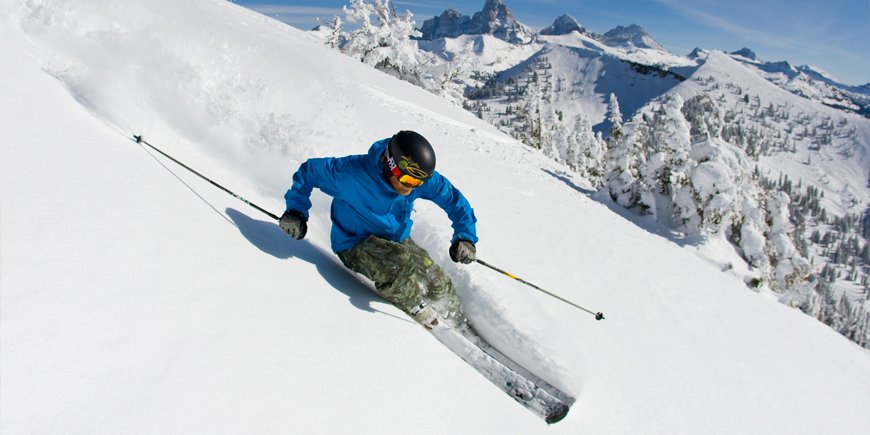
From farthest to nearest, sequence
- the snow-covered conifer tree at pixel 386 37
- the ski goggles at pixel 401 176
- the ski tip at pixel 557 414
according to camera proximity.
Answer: the snow-covered conifer tree at pixel 386 37 < the ski goggles at pixel 401 176 < the ski tip at pixel 557 414

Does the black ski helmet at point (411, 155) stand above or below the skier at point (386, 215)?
above

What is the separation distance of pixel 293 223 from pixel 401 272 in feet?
3.58

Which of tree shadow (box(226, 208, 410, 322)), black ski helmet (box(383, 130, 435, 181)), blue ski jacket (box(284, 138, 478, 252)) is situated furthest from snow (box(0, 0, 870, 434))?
black ski helmet (box(383, 130, 435, 181))

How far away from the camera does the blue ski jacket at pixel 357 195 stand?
429 centimetres

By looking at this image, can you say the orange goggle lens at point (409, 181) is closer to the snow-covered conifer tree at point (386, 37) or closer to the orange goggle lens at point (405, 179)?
the orange goggle lens at point (405, 179)

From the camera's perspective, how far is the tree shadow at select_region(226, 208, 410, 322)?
390cm

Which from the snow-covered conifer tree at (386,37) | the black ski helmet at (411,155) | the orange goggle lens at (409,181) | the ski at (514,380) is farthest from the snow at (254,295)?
the snow-covered conifer tree at (386,37)

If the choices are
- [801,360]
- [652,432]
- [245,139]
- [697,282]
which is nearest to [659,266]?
[697,282]

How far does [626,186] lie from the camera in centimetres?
3375

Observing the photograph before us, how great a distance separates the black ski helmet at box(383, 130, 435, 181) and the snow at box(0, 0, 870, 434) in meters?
1.22

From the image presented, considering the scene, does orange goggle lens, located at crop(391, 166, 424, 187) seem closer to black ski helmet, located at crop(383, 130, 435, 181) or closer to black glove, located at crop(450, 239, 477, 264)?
black ski helmet, located at crop(383, 130, 435, 181)

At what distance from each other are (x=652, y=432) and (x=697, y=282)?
18.1 feet

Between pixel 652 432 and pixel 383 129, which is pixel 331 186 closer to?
pixel 652 432

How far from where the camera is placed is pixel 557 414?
3.56m
